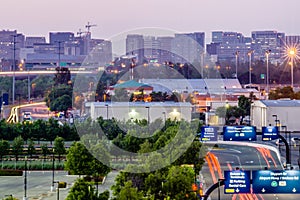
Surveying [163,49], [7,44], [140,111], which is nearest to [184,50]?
[163,49]

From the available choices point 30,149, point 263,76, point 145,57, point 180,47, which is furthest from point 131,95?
point 180,47

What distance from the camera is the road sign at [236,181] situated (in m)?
13.5

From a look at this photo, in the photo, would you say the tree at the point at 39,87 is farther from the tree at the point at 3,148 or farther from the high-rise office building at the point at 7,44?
the high-rise office building at the point at 7,44

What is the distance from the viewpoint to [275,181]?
1353cm

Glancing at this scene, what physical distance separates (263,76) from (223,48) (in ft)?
199

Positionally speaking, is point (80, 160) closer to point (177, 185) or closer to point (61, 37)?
point (177, 185)

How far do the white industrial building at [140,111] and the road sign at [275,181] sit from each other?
73.5 ft

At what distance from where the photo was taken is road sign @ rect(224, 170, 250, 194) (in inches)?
531

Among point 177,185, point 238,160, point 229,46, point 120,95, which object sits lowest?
point 238,160

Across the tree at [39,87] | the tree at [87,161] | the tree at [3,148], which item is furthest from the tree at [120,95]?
the tree at [39,87]

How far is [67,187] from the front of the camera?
21.5 metres

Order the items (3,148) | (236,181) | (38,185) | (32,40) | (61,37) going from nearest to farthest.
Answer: (236,181) → (38,185) → (3,148) → (61,37) → (32,40)

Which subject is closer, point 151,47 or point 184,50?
point 151,47

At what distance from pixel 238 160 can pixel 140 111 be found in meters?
9.94
